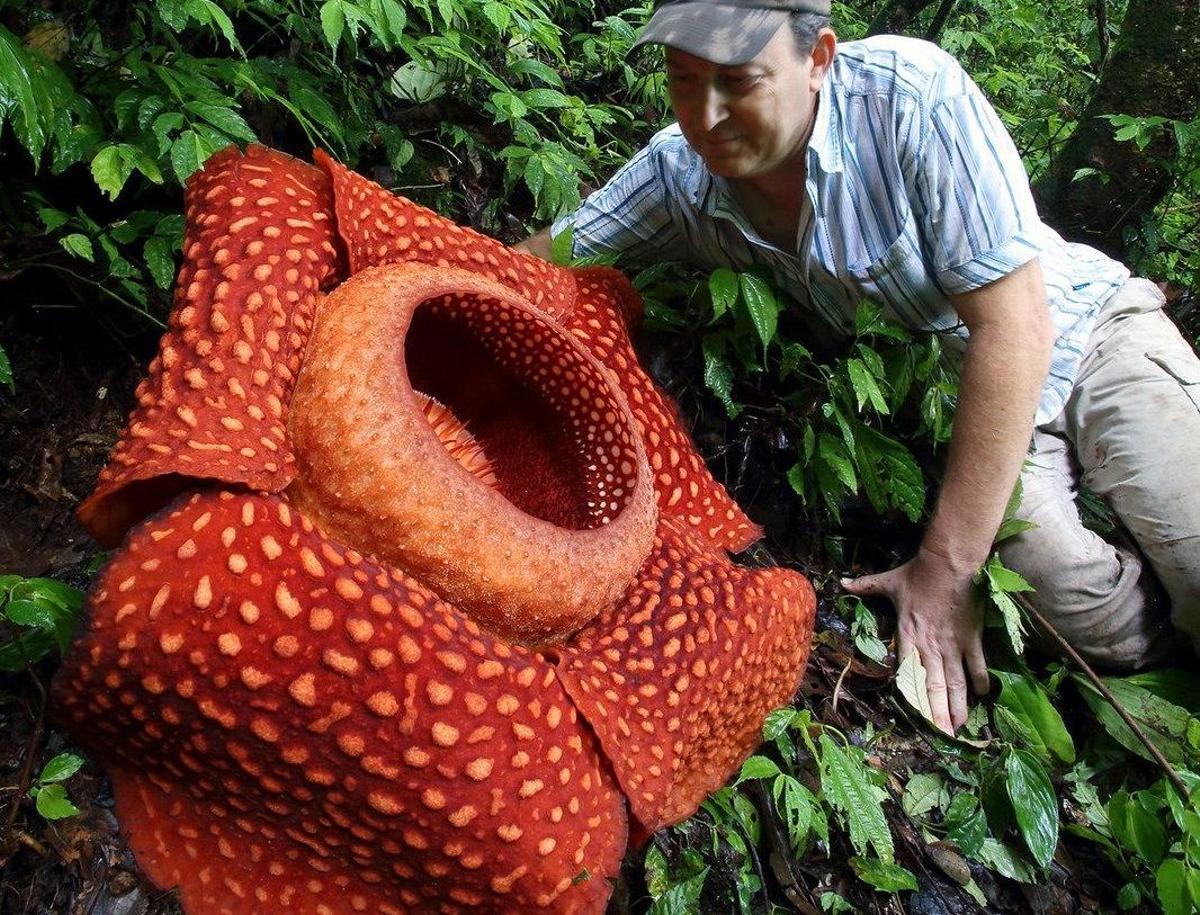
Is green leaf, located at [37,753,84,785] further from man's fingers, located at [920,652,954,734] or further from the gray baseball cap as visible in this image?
man's fingers, located at [920,652,954,734]

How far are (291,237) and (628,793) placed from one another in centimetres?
124

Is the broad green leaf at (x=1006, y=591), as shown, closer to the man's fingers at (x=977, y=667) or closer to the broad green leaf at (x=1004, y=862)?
the man's fingers at (x=977, y=667)

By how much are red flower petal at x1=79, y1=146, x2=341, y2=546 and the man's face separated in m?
1.01

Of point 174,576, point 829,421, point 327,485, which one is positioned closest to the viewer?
point 174,576

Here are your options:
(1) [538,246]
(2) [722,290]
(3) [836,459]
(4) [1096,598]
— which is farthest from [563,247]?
(4) [1096,598]

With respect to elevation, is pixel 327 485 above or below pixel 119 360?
above

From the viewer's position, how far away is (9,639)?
5.49 ft

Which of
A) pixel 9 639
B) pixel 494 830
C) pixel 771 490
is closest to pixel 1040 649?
pixel 771 490

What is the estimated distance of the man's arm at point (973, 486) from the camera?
8.25 ft

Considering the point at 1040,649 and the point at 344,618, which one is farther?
the point at 1040,649

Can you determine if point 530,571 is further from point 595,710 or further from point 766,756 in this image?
point 766,756

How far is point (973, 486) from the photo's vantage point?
264 centimetres

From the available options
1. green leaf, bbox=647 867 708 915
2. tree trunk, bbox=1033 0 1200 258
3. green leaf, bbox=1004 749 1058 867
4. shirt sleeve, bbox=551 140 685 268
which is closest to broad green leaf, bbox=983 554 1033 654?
green leaf, bbox=1004 749 1058 867

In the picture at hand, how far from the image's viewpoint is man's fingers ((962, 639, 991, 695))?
2705mm
